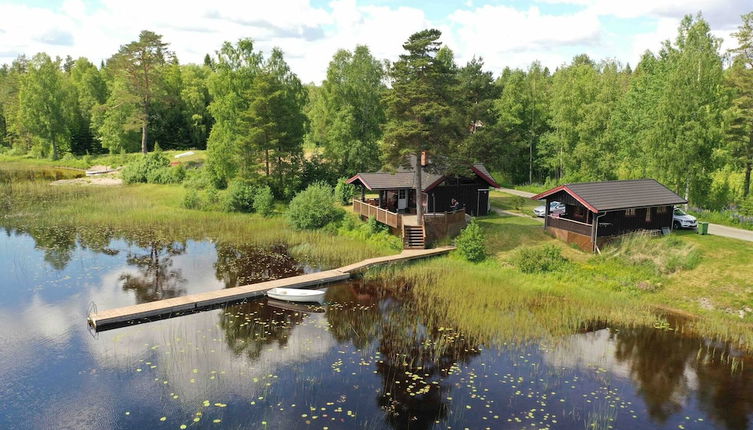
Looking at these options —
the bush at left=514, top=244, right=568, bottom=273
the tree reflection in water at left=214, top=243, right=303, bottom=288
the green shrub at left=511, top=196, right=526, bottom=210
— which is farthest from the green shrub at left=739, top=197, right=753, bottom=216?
the tree reflection in water at left=214, top=243, right=303, bottom=288

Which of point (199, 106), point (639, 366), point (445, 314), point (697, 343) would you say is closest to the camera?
point (639, 366)

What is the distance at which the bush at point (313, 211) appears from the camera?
4100 cm

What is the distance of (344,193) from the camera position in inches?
1884

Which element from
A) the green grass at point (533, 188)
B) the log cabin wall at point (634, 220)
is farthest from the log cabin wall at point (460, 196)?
the green grass at point (533, 188)

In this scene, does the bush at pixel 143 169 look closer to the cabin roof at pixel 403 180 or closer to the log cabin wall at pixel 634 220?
the cabin roof at pixel 403 180

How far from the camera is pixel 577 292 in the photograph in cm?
2680

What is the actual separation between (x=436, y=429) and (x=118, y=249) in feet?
92.1

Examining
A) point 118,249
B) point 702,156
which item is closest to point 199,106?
point 118,249

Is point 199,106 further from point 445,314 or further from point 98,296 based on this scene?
point 445,314

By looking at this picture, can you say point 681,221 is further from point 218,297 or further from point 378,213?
point 218,297

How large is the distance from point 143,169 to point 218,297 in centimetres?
4527

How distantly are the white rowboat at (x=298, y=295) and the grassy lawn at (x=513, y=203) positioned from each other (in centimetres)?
2303

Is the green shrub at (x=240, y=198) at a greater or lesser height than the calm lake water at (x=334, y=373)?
greater

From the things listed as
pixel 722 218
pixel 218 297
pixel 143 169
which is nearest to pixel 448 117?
pixel 218 297
